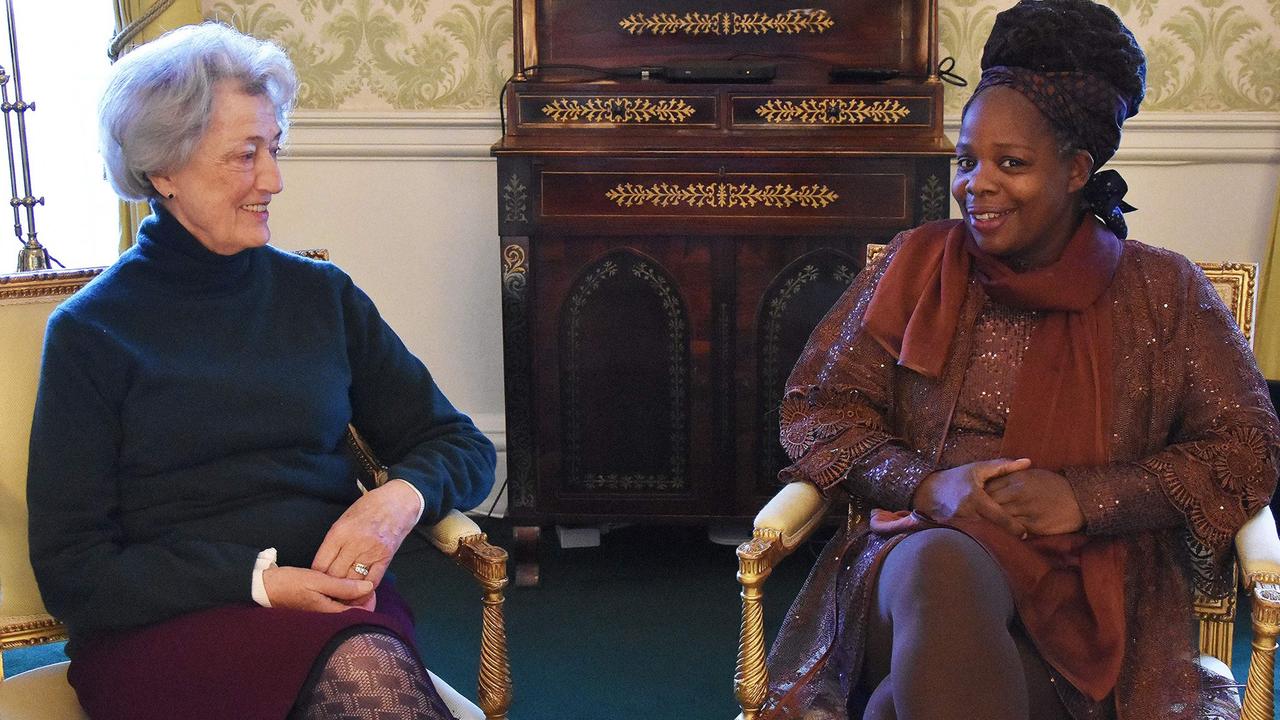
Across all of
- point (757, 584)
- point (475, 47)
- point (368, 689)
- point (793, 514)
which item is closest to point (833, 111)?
point (475, 47)

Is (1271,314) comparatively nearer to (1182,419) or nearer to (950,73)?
(950,73)

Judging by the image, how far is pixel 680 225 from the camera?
122 inches

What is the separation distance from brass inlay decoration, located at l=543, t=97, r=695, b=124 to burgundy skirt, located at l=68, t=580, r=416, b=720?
67.5 inches

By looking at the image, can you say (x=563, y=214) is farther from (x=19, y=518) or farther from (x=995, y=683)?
(x=995, y=683)

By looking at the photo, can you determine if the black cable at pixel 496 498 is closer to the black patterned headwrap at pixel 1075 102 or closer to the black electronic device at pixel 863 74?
the black electronic device at pixel 863 74

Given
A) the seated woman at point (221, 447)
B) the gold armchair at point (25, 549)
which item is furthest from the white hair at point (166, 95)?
the gold armchair at point (25, 549)

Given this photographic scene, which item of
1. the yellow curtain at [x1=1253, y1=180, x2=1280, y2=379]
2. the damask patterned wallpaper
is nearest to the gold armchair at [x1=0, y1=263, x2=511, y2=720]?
the damask patterned wallpaper

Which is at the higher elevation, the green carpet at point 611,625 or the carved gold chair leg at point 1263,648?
the carved gold chair leg at point 1263,648

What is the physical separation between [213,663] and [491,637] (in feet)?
1.34

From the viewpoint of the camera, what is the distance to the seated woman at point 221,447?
1610 millimetres

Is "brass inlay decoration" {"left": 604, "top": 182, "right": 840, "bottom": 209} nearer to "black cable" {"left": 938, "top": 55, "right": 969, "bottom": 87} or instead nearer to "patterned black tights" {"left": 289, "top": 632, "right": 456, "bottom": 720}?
"black cable" {"left": 938, "top": 55, "right": 969, "bottom": 87}

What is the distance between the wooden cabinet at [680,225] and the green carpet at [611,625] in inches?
8.6

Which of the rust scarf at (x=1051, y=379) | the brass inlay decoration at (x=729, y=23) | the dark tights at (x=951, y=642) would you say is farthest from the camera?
the brass inlay decoration at (x=729, y=23)

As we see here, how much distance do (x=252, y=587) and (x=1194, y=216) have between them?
2.96 m
